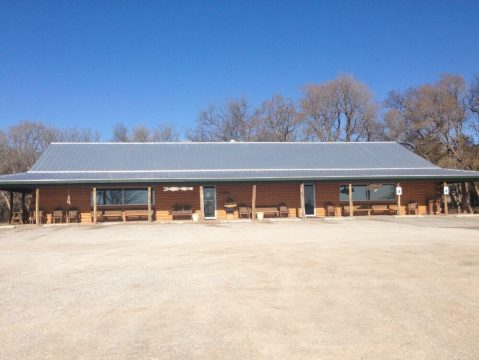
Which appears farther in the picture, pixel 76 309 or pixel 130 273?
pixel 130 273

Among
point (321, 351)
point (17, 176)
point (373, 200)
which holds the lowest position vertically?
point (321, 351)

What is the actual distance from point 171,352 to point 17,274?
4.94 m

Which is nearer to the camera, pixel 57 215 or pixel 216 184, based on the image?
pixel 57 215

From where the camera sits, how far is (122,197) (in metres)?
21.9

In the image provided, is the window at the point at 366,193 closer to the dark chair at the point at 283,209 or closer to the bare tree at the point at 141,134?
the dark chair at the point at 283,209

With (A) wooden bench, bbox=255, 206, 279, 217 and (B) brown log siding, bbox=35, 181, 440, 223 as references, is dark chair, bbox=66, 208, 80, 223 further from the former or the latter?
(A) wooden bench, bbox=255, 206, 279, 217

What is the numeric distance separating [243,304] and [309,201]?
18147mm

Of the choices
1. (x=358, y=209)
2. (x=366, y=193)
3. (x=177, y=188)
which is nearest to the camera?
(x=177, y=188)

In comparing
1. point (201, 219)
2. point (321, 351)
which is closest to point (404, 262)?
point (321, 351)

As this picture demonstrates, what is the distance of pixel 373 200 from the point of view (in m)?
23.4

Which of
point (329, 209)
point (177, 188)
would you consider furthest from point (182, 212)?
A: point (329, 209)

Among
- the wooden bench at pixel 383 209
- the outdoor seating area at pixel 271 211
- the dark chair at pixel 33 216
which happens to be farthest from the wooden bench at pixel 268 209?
the dark chair at pixel 33 216

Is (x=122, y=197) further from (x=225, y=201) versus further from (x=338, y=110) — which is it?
(x=338, y=110)

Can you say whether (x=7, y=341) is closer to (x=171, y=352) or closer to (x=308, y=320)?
(x=171, y=352)
